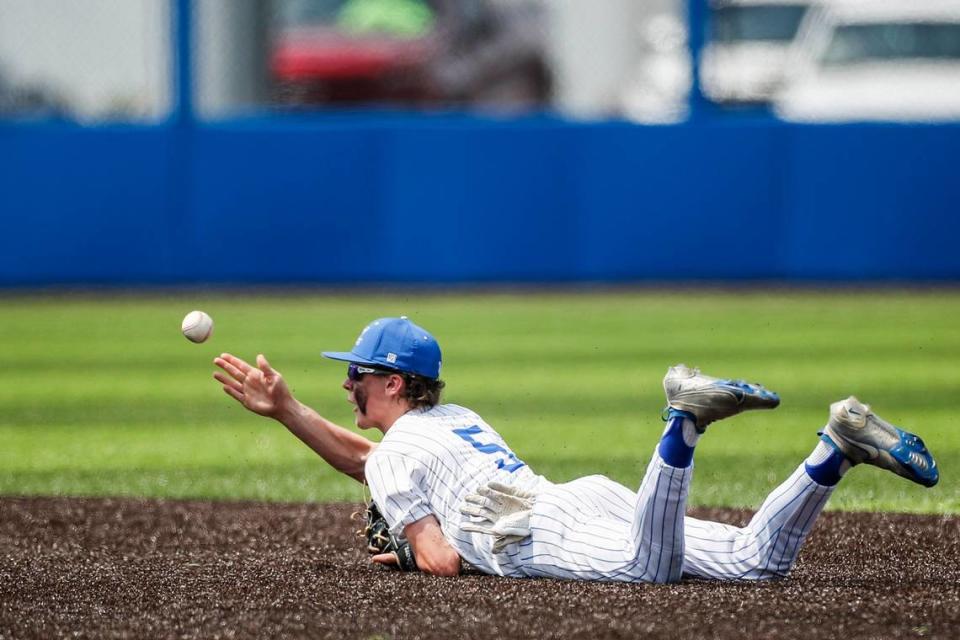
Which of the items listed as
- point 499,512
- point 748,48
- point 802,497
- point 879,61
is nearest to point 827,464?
point 802,497

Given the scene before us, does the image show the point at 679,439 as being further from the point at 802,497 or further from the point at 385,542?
the point at 385,542

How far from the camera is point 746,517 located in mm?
6070

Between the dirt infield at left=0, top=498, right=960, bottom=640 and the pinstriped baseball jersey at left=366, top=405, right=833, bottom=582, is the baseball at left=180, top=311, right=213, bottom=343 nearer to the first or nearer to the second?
the dirt infield at left=0, top=498, right=960, bottom=640

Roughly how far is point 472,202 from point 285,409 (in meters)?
10.1

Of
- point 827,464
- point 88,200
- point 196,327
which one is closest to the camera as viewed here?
point 827,464

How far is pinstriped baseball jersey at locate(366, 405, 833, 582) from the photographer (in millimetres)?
4594

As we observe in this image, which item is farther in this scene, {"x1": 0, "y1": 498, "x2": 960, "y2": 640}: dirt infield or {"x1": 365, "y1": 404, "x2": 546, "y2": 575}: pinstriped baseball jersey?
{"x1": 365, "y1": 404, "x2": 546, "y2": 575}: pinstriped baseball jersey

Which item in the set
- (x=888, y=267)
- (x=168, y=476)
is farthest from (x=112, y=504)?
(x=888, y=267)

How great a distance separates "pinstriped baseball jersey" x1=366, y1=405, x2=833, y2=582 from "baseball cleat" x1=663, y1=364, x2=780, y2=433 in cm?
35

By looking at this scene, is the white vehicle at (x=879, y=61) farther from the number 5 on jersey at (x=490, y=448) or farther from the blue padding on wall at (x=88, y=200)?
the number 5 on jersey at (x=490, y=448)

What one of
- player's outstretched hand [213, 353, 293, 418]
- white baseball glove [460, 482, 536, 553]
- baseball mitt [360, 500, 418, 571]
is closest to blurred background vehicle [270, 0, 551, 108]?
player's outstretched hand [213, 353, 293, 418]

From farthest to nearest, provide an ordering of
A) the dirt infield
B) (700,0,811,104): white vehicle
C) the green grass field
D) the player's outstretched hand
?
(700,0,811,104): white vehicle
the green grass field
the player's outstretched hand
the dirt infield

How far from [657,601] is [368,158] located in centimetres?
1128

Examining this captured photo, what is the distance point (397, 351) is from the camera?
4.94 meters
